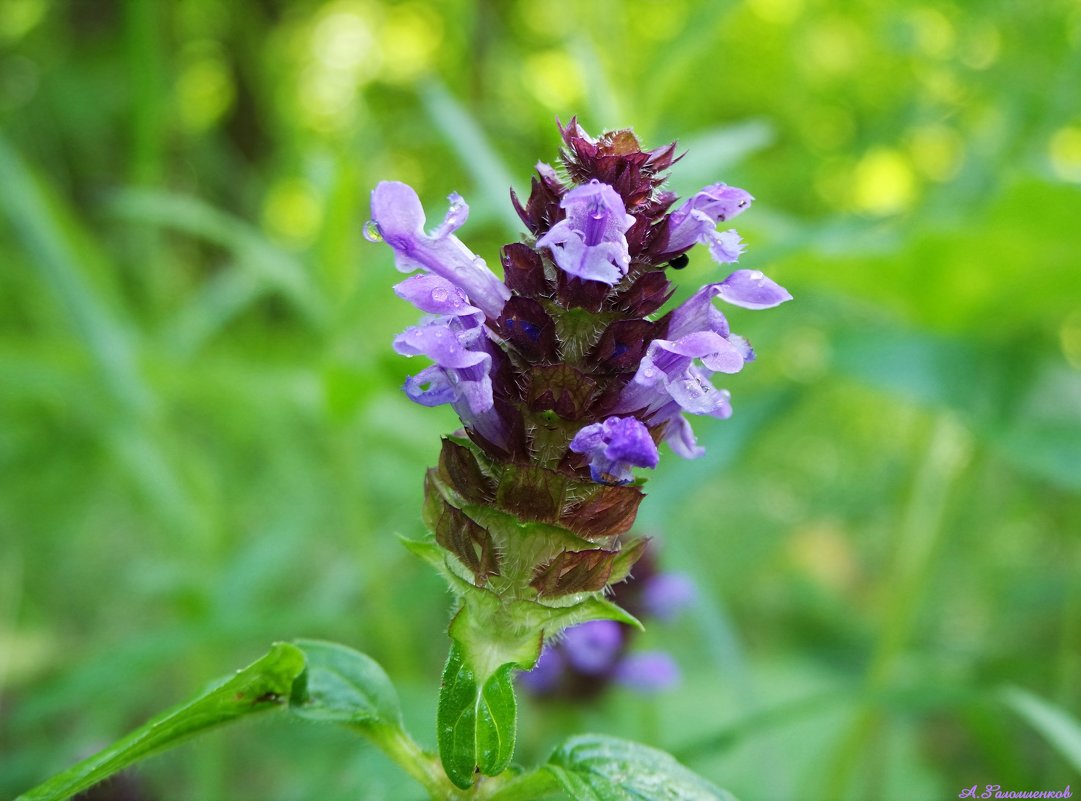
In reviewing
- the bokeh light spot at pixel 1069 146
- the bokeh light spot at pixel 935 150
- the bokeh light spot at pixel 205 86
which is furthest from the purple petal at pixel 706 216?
the bokeh light spot at pixel 205 86

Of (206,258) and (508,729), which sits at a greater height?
(206,258)

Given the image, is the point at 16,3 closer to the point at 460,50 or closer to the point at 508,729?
the point at 460,50

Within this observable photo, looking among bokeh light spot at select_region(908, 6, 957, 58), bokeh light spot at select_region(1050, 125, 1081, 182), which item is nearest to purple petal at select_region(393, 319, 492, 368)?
bokeh light spot at select_region(908, 6, 957, 58)

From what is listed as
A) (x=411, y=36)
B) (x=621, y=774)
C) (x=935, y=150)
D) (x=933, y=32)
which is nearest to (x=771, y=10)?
(x=935, y=150)

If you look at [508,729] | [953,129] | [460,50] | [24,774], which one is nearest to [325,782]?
[24,774]

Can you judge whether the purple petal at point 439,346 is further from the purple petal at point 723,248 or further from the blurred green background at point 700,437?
the blurred green background at point 700,437

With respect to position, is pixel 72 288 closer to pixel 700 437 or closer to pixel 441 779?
pixel 700 437
